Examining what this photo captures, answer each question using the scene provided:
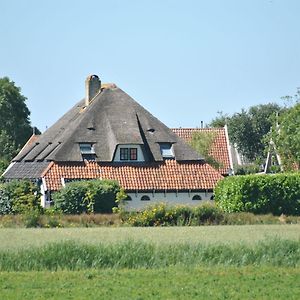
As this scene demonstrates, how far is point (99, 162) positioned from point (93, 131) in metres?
2.82

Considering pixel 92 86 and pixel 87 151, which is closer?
pixel 87 151

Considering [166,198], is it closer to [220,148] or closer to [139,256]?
[220,148]

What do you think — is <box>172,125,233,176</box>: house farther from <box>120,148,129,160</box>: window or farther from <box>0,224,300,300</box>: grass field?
<box>0,224,300,300</box>: grass field

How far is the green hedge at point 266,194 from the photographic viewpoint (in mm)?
55906

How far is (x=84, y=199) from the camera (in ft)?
184

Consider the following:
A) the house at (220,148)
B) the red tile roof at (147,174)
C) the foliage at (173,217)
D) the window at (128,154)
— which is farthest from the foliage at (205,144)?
the foliage at (173,217)

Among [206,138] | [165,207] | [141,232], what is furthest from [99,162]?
[141,232]

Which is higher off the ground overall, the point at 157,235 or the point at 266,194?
the point at 266,194

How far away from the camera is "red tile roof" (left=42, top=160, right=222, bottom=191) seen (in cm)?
6544

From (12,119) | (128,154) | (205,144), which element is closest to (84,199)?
(128,154)

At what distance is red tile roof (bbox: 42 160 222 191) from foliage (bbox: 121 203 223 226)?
15645 millimetres

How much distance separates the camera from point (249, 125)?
116250 mm

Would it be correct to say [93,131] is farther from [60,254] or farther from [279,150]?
[60,254]

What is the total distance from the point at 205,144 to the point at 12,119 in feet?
91.4
